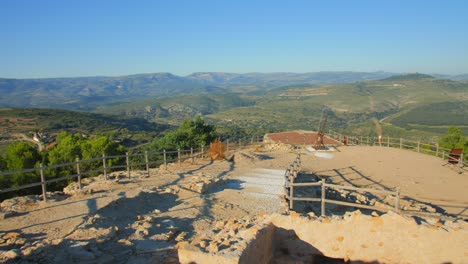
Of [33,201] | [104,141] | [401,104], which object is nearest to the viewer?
[33,201]

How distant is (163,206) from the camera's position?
34.4 feet

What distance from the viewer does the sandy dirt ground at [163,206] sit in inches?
254

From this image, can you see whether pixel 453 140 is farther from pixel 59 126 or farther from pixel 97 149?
pixel 59 126

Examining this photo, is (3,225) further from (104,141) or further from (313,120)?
(313,120)

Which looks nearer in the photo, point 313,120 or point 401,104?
point 313,120

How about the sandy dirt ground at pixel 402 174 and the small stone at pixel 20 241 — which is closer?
the small stone at pixel 20 241

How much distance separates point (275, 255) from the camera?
7.64 m

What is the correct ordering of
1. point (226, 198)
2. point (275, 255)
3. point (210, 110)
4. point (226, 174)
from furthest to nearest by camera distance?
1. point (210, 110)
2. point (226, 174)
3. point (226, 198)
4. point (275, 255)

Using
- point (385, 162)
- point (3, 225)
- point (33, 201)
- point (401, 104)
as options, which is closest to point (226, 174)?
point (33, 201)

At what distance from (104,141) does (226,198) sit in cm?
1638

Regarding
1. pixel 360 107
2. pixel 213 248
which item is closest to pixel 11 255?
pixel 213 248

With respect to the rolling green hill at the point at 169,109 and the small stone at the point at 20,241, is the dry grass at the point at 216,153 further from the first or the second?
the rolling green hill at the point at 169,109

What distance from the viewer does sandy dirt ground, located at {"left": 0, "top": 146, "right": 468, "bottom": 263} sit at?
21.2 ft

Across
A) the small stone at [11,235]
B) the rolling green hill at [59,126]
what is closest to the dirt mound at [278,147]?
the small stone at [11,235]
